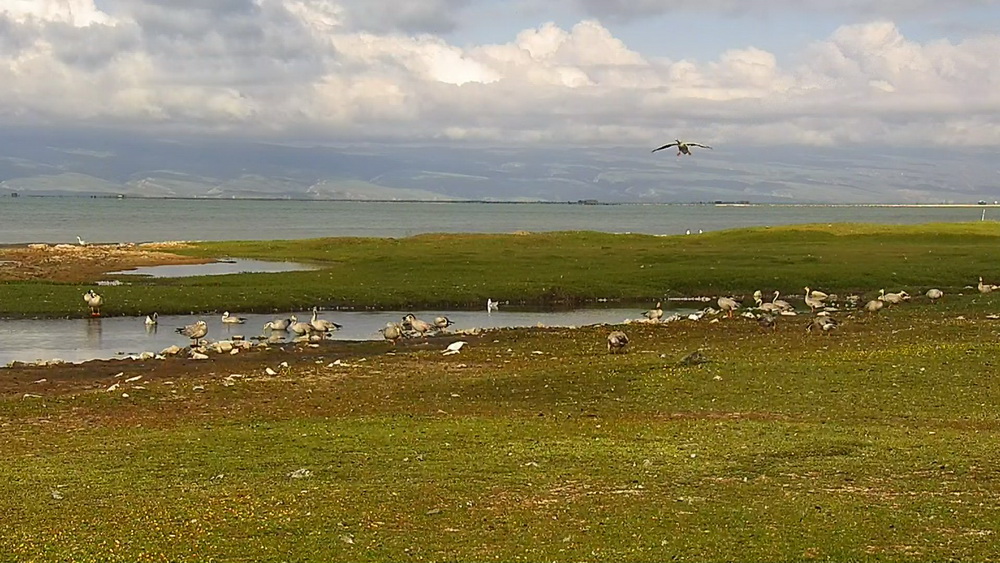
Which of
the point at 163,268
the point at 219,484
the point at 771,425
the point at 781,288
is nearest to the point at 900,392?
the point at 771,425

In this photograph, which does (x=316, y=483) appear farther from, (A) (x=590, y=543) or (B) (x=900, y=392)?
(B) (x=900, y=392)

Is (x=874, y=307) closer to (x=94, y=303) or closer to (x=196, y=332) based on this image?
(x=196, y=332)

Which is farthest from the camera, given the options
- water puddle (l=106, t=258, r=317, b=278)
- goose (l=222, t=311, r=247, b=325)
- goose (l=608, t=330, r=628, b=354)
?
water puddle (l=106, t=258, r=317, b=278)

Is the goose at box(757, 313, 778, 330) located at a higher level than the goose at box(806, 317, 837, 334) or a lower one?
lower

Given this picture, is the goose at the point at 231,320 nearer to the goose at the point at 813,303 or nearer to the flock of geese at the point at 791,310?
the flock of geese at the point at 791,310

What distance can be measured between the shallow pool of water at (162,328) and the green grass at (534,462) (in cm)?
1030

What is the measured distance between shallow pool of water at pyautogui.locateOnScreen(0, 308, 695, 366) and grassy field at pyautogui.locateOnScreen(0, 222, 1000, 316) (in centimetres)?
204

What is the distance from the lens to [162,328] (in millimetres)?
46812

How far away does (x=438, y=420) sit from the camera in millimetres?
23750

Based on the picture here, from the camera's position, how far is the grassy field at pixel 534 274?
179ft

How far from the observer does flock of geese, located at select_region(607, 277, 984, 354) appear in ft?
126

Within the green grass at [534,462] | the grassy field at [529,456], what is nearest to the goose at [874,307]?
the grassy field at [529,456]

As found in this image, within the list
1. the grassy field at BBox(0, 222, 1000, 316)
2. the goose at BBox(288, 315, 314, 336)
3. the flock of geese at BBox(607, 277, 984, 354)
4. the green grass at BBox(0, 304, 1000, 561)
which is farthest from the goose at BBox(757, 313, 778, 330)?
the goose at BBox(288, 315, 314, 336)

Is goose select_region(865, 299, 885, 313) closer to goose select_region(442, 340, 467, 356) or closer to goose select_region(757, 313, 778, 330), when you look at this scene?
goose select_region(757, 313, 778, 330)
